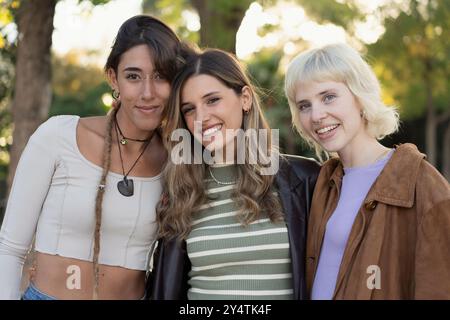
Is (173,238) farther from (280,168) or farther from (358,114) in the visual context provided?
(358,114)

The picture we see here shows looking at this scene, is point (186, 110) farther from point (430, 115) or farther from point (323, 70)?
point (430, 115)

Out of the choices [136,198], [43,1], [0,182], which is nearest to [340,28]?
[43,1]

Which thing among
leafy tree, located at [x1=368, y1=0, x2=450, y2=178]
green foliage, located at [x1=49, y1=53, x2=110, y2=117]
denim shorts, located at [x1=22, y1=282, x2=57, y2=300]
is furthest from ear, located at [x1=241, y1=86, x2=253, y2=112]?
green foliage, located at [x1=49, y1=53, x2=110, y2=117]

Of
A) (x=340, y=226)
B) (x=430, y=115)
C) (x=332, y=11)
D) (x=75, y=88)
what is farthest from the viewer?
(x=75, y=88)

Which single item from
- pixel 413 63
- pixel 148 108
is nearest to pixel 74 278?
pixel 148 108

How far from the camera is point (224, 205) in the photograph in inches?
135

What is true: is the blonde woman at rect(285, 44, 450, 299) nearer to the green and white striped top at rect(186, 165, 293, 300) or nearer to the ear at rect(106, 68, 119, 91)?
the green and white striped top at rect(186, 165, 293, 300)

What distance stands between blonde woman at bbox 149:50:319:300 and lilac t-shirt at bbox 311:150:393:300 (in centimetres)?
14

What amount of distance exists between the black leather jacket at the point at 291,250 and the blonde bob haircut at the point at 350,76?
0.56 meters

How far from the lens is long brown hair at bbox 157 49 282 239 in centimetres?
337

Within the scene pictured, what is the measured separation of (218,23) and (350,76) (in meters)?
2.77

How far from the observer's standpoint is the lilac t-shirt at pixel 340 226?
3061mm

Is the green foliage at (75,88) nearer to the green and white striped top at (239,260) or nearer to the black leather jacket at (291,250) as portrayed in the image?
the black leather jacket at (291,250)
